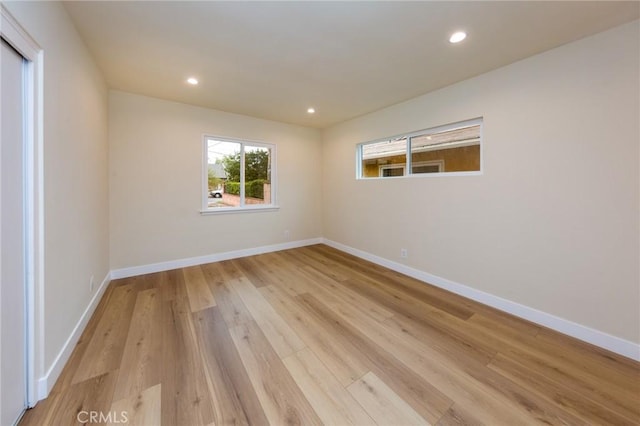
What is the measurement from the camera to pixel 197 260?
3.75 meters

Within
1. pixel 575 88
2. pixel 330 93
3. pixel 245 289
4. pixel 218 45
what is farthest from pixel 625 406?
pixel 218 45

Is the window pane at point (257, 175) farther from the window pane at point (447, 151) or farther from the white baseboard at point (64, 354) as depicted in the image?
the window pane at point (447, 151)

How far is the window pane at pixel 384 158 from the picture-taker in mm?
3520

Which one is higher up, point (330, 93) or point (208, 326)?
point (330, 93)

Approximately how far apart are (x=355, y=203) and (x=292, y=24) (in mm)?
2922

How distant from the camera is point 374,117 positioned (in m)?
3.84

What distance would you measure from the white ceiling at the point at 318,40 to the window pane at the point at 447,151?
59 centimetres

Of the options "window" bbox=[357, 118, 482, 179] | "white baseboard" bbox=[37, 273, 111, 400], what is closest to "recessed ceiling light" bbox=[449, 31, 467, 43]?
"window" bbox=[357, 118, 482, 179]

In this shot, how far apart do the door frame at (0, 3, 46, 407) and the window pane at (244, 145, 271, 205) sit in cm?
292

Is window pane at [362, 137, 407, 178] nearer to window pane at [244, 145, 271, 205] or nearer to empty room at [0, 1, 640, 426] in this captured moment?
empty room at [0, 1, 640, 426]

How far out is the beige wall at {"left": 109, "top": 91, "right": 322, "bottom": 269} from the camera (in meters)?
3.14

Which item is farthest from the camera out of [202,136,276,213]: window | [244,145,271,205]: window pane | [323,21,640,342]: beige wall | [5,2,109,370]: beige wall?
[244,145,271,205]: window pane

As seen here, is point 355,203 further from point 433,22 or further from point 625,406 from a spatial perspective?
point 625,406

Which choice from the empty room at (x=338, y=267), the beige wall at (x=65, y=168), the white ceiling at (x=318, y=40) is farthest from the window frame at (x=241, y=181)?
the beige wall at (x=65, y=168)
